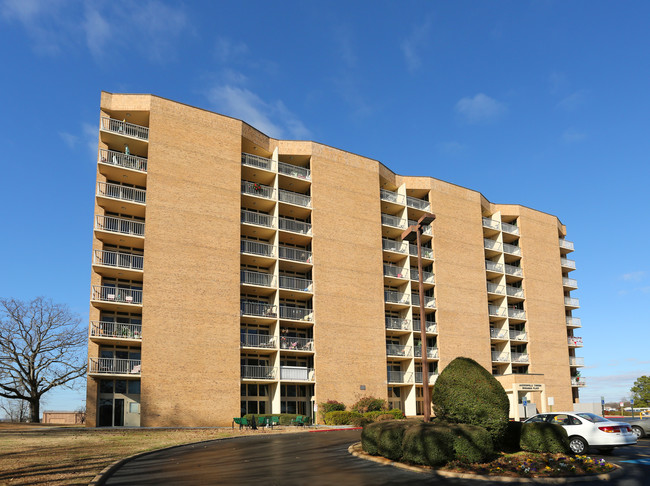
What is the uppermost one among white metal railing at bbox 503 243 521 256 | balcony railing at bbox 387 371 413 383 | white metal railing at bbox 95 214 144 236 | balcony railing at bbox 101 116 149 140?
balcony railing at bbox 101 116 149 140

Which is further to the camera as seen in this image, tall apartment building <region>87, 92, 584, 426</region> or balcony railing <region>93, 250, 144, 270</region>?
balcony railing <region>93, 250, 144, 270</region>

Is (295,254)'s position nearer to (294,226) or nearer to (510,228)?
(294,226)

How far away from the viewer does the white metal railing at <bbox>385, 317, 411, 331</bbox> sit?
51.1 metres

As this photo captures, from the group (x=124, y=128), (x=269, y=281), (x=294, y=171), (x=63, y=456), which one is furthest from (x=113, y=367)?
(x=294, y=171)

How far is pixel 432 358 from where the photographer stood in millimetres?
52188

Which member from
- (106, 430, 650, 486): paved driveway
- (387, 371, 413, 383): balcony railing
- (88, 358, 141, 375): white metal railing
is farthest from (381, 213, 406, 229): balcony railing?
(106, 430, 650, 486): paved driveway

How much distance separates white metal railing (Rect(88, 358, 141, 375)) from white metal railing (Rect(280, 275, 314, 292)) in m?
13.1

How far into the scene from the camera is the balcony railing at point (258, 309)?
43.5m

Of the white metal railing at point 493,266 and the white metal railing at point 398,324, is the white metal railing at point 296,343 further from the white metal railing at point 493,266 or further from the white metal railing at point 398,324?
the white metal railing at point 493,266

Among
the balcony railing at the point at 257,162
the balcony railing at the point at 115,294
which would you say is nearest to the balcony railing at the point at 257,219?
the balcony railing at the point at 257,162

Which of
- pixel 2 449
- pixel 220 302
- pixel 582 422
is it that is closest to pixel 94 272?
pixel 220 302

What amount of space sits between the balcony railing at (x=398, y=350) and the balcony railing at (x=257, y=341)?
1203 cm

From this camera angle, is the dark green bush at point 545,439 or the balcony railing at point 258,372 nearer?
the dark green bush at point 545,439

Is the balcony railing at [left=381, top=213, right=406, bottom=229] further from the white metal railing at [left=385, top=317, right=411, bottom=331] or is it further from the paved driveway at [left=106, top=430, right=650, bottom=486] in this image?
the paved driveway at [left=106, top=430, right=650, bottom=486]
